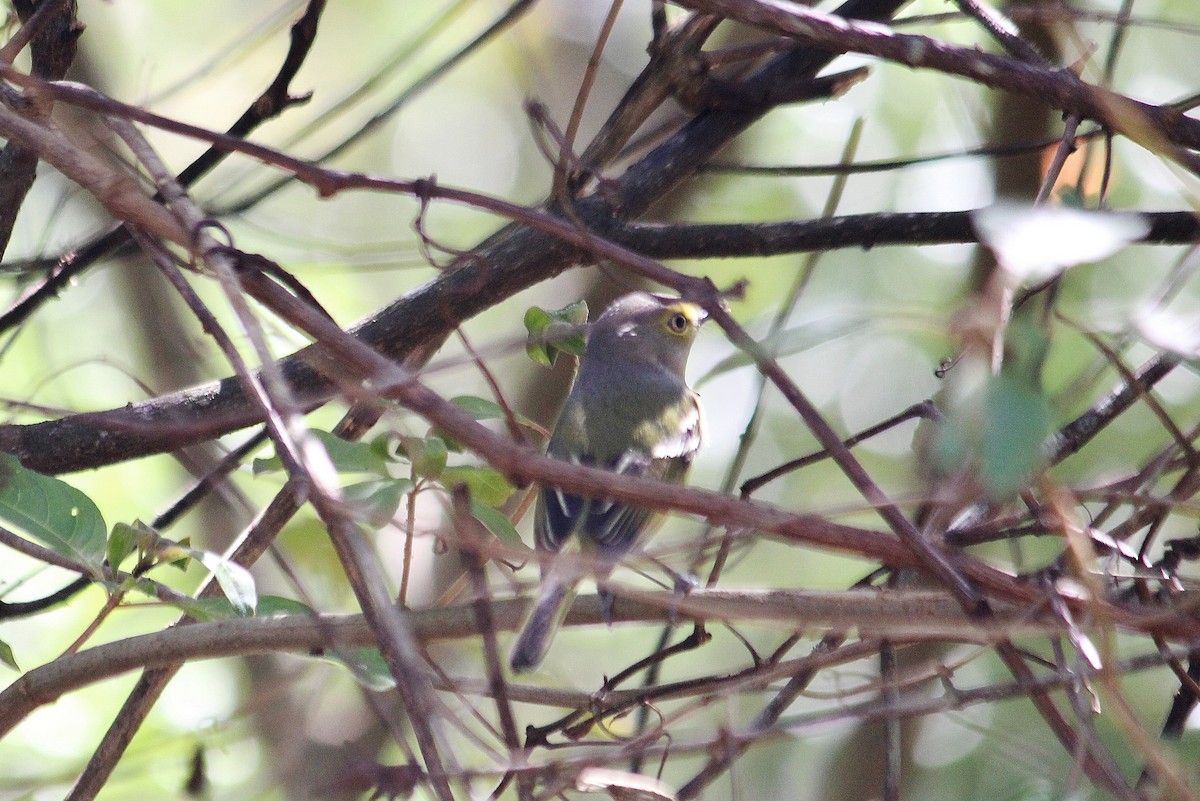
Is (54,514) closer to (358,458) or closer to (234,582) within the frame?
(234,582)

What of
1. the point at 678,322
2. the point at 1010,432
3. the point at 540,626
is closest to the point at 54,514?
the point at 540,626

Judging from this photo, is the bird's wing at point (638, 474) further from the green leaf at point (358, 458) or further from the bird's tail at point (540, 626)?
the green leaf at point (358, 458)

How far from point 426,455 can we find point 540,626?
66 centimetres

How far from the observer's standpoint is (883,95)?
636 centimetres

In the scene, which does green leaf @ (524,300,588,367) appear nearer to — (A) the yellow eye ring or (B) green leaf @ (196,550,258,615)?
(B) green leaf @ (196,550,258,615)

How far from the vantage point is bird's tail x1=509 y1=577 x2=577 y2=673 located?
7.51 ft

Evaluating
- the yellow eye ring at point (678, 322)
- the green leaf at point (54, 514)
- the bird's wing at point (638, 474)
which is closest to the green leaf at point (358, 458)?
the green leaf at point (54, 514)

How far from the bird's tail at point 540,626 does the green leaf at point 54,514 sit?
779mm

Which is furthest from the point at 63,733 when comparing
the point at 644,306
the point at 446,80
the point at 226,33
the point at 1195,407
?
the point at 1195,407

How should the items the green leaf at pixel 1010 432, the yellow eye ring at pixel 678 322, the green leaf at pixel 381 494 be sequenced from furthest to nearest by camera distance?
the yellow eye ring at pixel 678 322
the green leaf at pixel 381 494
the green leaf at pixel 1010 432

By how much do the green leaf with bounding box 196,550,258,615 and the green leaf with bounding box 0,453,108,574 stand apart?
0.24 metres

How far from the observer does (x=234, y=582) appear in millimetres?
2049

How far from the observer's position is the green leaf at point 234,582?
6.64 ft

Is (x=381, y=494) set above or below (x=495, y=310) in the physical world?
below
